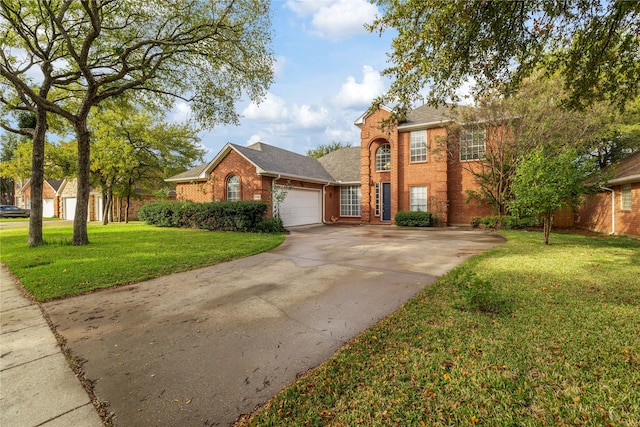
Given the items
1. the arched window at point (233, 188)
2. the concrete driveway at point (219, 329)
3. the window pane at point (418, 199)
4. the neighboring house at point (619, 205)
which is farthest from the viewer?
the window pane at point (418, 199)

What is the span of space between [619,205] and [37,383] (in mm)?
18597

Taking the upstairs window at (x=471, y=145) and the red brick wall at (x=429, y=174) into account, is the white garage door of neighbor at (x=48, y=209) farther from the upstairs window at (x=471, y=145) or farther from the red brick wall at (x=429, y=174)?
the upstairs window at (x=471, y=145)

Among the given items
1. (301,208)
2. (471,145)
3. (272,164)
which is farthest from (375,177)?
(272,164)

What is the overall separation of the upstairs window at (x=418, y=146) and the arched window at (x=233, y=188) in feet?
36.1

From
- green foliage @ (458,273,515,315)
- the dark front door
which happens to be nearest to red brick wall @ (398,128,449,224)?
the dark front door

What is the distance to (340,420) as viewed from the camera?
2.06 m

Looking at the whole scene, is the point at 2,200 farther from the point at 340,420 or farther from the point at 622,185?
the point at 622,185

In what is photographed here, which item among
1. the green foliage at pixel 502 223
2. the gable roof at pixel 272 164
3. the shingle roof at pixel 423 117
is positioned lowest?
the green foliage at pixel 502 223

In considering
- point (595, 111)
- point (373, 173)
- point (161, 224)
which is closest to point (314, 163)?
point (373, 173)

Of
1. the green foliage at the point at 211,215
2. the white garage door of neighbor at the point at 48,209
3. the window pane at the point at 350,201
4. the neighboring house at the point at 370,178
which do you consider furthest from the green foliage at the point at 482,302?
the white garage door of neighbor at the point at 48,209

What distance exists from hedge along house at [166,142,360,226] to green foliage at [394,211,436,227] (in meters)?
3.88

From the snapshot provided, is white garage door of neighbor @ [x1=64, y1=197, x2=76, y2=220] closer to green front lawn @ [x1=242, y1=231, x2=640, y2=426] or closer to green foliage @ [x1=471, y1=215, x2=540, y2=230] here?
green foliage @ [x1=471, y1=215, x2=540, y2=230]

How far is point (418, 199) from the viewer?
18.3 meters

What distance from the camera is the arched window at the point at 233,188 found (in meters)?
17.2
